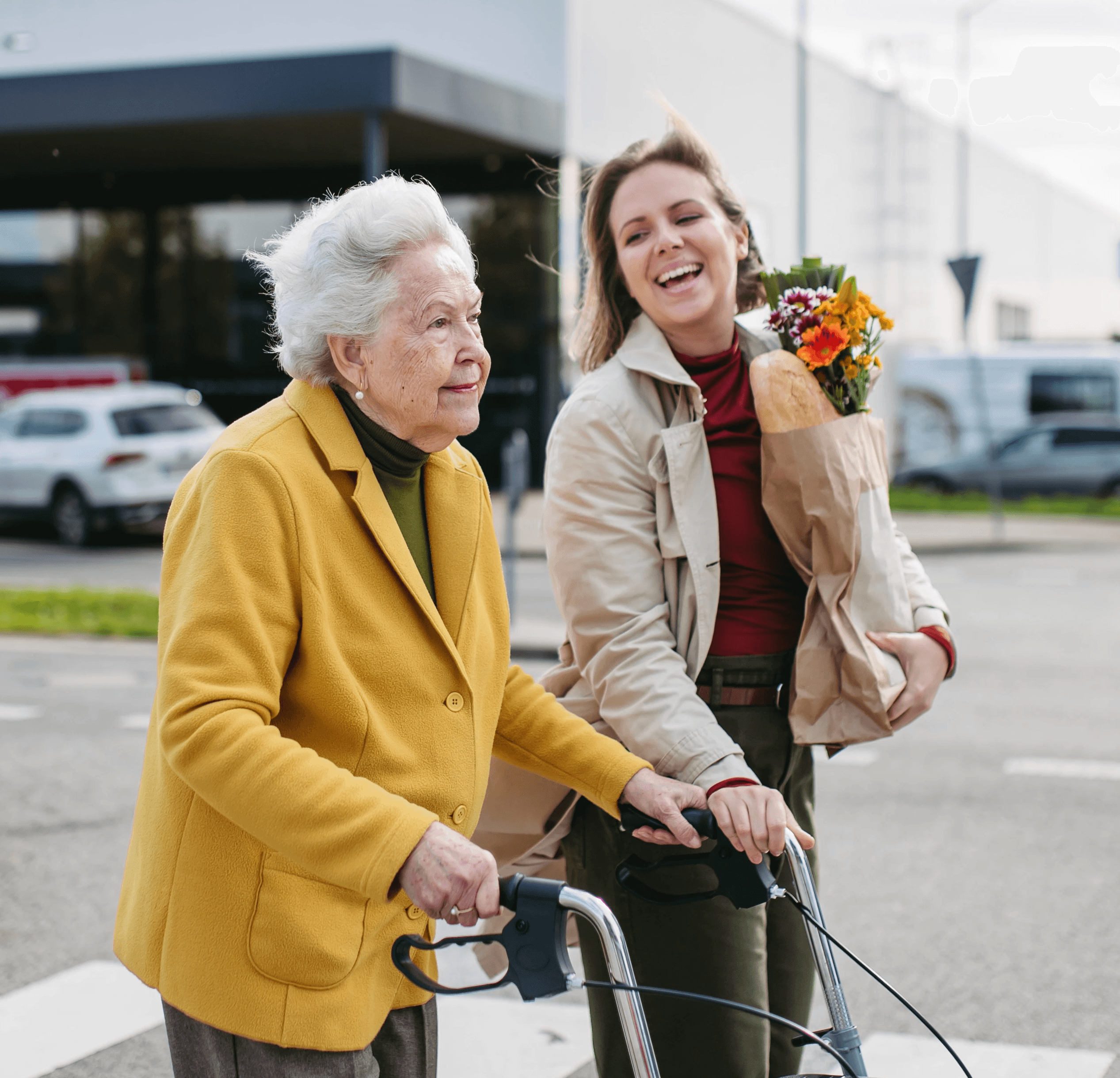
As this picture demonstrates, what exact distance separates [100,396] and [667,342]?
16.4m

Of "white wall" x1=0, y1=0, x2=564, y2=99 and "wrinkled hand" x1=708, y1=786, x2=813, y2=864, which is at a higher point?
"white wall" x1=0, y1=0, x2=564, y2=99

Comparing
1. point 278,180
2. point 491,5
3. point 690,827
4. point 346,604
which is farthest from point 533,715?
point 278,180

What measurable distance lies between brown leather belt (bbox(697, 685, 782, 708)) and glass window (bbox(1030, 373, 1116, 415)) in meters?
25.4

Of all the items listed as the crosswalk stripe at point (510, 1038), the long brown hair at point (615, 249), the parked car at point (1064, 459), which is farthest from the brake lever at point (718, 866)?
the parked car at point (1064, 459)

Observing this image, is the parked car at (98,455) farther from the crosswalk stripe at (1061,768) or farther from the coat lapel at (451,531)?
the coat lapel at (451,531)

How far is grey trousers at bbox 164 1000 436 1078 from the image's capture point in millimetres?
2012

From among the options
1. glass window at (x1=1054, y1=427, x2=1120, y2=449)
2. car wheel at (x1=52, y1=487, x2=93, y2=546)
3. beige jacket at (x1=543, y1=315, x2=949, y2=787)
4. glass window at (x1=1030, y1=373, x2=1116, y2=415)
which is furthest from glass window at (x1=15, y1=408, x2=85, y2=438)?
glass window at (x1=1030, y1=373, x2=1116, y2=415)

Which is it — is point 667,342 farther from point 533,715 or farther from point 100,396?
point 100,396

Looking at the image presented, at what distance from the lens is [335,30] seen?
2364 cm

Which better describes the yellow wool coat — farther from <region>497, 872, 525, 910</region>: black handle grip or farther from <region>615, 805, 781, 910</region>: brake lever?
<region>615, 805, 781, 910</region>: brake lever

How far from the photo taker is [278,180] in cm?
2608

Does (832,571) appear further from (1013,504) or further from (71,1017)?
(1013,504)

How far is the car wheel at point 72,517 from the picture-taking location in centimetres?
1822

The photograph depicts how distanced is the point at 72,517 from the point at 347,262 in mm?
17275
